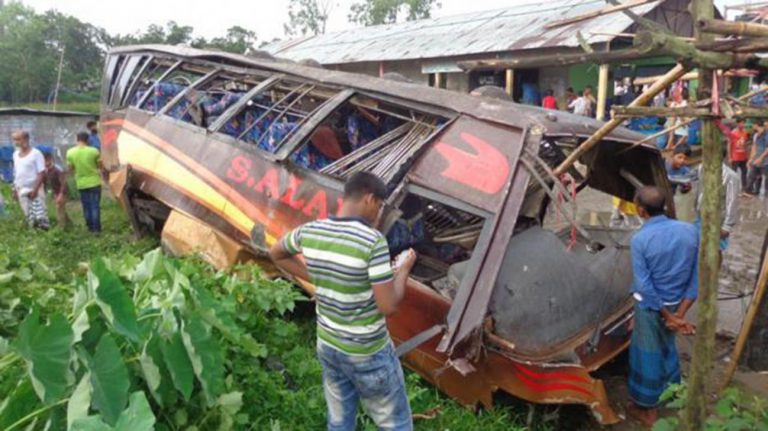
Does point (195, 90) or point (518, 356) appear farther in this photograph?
point (195, 90)

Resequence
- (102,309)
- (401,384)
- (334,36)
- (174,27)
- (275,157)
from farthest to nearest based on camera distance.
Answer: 1. (174,27)
2. (334,36)
3. (275,157)
4. (401,384)
5. (102,309)

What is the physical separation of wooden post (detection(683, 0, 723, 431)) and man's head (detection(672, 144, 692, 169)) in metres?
3.83

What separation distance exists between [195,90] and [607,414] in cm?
510

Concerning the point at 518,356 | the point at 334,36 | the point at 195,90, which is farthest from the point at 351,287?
the point at 334,36

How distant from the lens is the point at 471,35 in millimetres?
17188

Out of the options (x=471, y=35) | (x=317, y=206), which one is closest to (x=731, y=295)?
(x=317, y=206)

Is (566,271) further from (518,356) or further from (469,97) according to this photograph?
(469,97)

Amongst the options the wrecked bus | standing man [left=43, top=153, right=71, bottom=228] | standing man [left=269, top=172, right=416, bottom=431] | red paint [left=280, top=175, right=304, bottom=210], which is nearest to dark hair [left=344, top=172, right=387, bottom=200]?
standing man [left=269, top=172, right=416, bottom=431]

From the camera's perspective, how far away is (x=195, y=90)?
21.1 ft

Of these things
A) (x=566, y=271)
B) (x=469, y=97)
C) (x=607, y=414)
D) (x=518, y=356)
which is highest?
(x=469, y=97)

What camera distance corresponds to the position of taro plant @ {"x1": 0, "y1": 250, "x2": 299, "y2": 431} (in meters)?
2.00

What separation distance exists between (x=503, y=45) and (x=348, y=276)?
44.1 feet

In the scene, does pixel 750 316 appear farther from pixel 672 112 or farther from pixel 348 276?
pixel 348 276

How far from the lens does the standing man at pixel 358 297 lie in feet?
8.30
